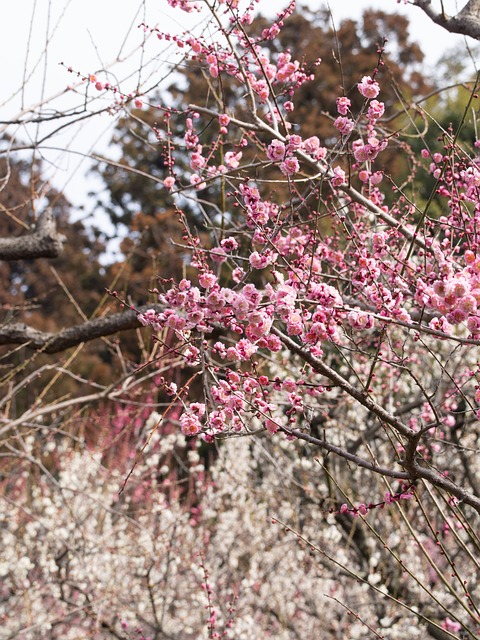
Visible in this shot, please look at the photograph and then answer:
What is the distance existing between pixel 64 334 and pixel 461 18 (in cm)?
204

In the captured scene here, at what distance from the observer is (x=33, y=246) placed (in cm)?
301

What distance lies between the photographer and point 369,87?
5.82 feet

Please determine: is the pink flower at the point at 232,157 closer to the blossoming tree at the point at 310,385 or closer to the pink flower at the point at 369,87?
the blossoming tree at the point at 310,385

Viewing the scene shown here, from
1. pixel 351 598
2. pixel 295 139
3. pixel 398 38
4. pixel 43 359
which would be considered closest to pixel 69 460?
pixel 351 598

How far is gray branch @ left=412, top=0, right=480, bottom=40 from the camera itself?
2.39 meters

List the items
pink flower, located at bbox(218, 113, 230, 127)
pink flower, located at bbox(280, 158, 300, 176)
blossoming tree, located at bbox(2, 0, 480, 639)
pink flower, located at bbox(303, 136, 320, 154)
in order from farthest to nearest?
pink flower, located at bbox(218, 113, 230, 127) < pink flower, located at bbox(303, 136, 320, 154) < pink flower, located at bbox(280, 158, 300, 176) < blossoming tree, located at bbox(2, 0, 480, 639)

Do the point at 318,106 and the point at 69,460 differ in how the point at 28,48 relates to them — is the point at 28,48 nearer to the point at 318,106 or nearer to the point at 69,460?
the point at 69,460

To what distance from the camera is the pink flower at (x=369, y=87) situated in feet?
5.75

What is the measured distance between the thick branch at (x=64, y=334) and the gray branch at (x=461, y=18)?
1.68 meters

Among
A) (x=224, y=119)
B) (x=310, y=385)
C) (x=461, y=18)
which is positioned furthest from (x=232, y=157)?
(x=310, y=385)

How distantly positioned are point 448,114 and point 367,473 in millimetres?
10023

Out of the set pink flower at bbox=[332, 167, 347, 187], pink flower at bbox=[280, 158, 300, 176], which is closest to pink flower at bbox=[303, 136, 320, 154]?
pink flower at bbox=[332, 167, 347, 187]

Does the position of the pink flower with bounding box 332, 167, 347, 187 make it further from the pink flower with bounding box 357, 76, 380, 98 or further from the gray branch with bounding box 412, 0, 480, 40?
the gray branch with bounding box 412, 0, 480, 40

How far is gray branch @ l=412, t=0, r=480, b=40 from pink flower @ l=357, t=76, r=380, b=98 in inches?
33.0
